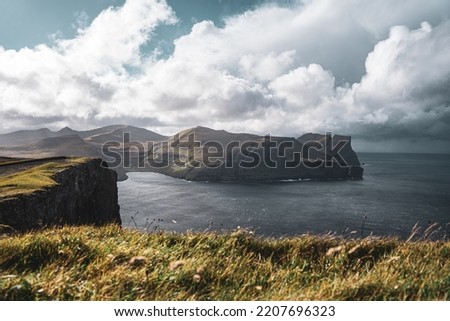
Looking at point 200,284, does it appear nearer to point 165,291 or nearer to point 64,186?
point 165,291

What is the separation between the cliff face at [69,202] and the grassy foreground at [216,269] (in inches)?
163

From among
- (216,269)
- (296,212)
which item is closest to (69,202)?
(216,269)

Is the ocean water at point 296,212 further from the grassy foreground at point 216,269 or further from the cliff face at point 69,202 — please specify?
the grassy foreground at point 216,269

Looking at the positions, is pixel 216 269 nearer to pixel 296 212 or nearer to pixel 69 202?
pixel 69 202

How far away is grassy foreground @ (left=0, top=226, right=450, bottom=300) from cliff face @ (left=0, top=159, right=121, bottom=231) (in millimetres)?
4141

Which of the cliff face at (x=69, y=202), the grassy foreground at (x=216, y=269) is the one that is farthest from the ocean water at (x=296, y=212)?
the grassy foreground at (x=216, y=269)

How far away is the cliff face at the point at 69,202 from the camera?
25328mm

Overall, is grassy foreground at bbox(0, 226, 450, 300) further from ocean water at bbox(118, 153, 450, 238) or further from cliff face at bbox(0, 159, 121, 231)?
ocean water at bbox(118, 153, 450, 238)

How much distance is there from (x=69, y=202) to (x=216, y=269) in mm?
44389

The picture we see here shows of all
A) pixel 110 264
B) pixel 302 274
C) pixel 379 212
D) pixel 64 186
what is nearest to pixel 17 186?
pixel 64 186

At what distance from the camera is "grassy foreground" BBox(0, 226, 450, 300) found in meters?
5.91

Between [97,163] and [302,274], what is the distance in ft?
228
